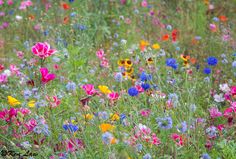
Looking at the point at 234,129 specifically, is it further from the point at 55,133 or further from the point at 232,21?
the point at 232,21

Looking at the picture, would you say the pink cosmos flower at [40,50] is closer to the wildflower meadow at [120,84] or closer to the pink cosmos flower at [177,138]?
the wildflower meadow at [120,84]

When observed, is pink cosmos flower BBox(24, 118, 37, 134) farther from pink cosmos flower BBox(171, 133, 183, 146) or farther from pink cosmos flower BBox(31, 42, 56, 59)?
pink cosmos flower BBox(171, 133, 183, 146)

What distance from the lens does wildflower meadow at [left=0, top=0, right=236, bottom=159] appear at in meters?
2.37

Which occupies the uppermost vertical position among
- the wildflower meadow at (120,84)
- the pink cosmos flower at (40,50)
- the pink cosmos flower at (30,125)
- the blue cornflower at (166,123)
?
the pink cosmos flower at (40,50)

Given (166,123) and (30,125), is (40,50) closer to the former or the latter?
(30,125)

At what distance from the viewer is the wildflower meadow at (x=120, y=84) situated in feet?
7.76

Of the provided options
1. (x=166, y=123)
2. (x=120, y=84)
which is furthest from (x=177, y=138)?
(x=120, y=84)

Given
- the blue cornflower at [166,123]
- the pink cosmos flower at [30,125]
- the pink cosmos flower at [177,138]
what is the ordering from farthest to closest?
the pink cosmos flower at [30,125], the pink cosmos flower at [177,138], the blue cornflower at [166,123]

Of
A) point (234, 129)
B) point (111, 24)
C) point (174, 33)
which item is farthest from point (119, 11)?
point (234, 129)

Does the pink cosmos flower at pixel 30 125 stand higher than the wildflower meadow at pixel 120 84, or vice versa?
the pink cosmos flower at pixel 30 125

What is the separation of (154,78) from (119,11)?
2339 mm

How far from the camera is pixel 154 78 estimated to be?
3.44 m

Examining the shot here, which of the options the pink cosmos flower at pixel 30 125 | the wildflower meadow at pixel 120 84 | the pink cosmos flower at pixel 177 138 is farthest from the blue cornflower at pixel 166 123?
the pink cosmos flower at pixel 30 125

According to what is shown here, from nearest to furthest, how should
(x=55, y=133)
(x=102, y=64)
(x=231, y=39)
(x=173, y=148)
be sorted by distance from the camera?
(x=173, y=148) < (x=55, y=133) < (x=102, y=64) < (x=231, y=39)
